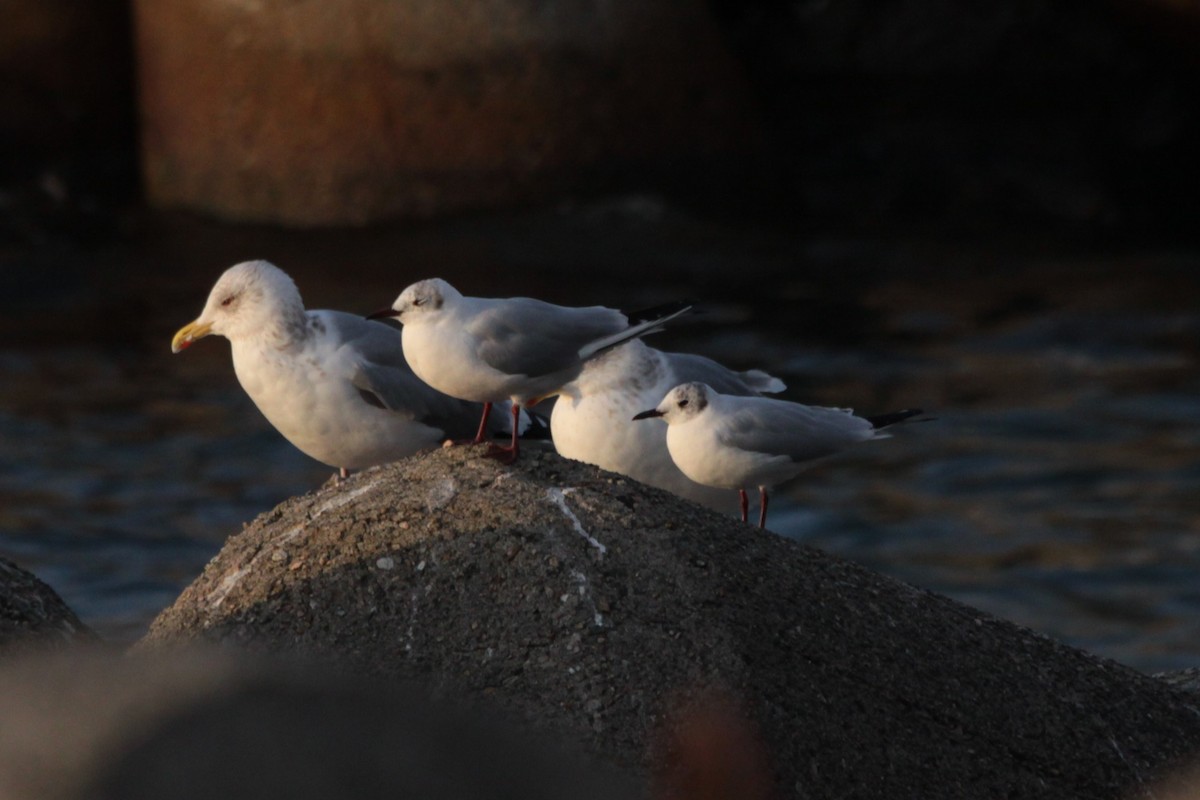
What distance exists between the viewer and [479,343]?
4.88 m

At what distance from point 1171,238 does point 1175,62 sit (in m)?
1.44

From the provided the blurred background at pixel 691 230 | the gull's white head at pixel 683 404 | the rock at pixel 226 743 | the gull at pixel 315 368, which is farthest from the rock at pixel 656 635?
the blurred background at pixel 691 230

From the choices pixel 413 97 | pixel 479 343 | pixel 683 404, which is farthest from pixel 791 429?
pixel 413 97

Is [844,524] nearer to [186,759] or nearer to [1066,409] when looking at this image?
[1066,409]

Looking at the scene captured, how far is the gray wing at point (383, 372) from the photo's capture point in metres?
5.75

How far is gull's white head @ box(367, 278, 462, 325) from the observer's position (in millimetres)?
4887

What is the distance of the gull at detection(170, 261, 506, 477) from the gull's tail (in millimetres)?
874

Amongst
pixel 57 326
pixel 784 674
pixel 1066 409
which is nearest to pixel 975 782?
pixel 784 674

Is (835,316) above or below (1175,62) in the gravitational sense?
below

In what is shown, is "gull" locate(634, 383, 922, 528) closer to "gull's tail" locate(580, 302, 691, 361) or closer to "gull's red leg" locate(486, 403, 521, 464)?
"gull's tail" locate(580, 302, 691, 361)

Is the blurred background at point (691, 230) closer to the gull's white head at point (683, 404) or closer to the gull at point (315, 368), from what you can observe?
the gull at point (315, 368)

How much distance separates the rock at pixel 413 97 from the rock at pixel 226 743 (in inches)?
419

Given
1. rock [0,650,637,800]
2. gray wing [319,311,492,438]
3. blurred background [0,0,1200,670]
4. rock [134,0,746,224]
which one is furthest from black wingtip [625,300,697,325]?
rock [134,0,746,224]

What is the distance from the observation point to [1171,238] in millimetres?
15062
